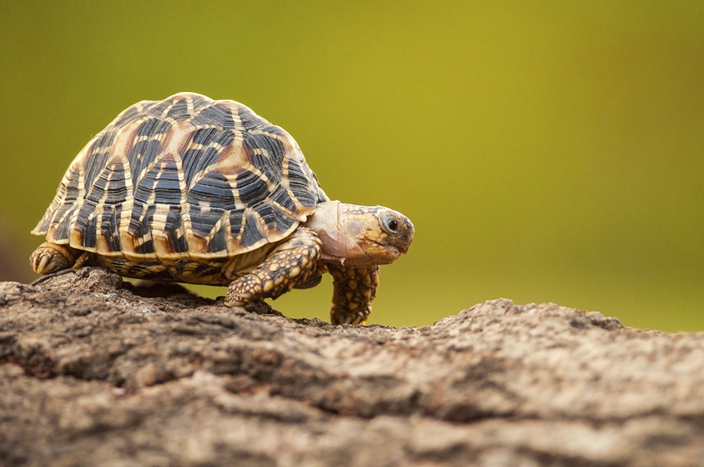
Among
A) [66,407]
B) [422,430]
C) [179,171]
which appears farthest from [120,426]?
[179,171]

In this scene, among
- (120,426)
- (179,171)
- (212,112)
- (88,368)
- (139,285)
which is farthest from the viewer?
(139,285)

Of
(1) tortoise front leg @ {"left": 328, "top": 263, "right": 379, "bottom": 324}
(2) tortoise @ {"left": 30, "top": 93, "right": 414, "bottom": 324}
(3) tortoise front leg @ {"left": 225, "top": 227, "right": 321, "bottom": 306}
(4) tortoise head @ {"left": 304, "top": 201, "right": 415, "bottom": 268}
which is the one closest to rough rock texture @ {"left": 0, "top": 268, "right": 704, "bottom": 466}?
(3) tortoise front leg @ {"left": 225, "top": 227, "right": 321, "bottom": 306}

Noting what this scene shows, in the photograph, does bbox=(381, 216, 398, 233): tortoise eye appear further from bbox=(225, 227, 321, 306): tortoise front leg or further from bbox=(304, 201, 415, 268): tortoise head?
bbox=(225, 227, 321, 306): tortoise front leg

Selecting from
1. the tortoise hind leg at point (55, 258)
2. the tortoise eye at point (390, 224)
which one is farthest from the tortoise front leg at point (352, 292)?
the tortoise hind leg at point (55, 258)

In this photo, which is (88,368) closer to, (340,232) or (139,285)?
(340,232)

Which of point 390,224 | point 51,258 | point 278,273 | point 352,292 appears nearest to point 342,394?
point 278,273

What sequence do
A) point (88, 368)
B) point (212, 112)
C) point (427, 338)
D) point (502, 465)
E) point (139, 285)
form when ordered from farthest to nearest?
point (139, 285) < point (212, 112) < point (427, 338) < point (88, 368) < point (502, 465)
